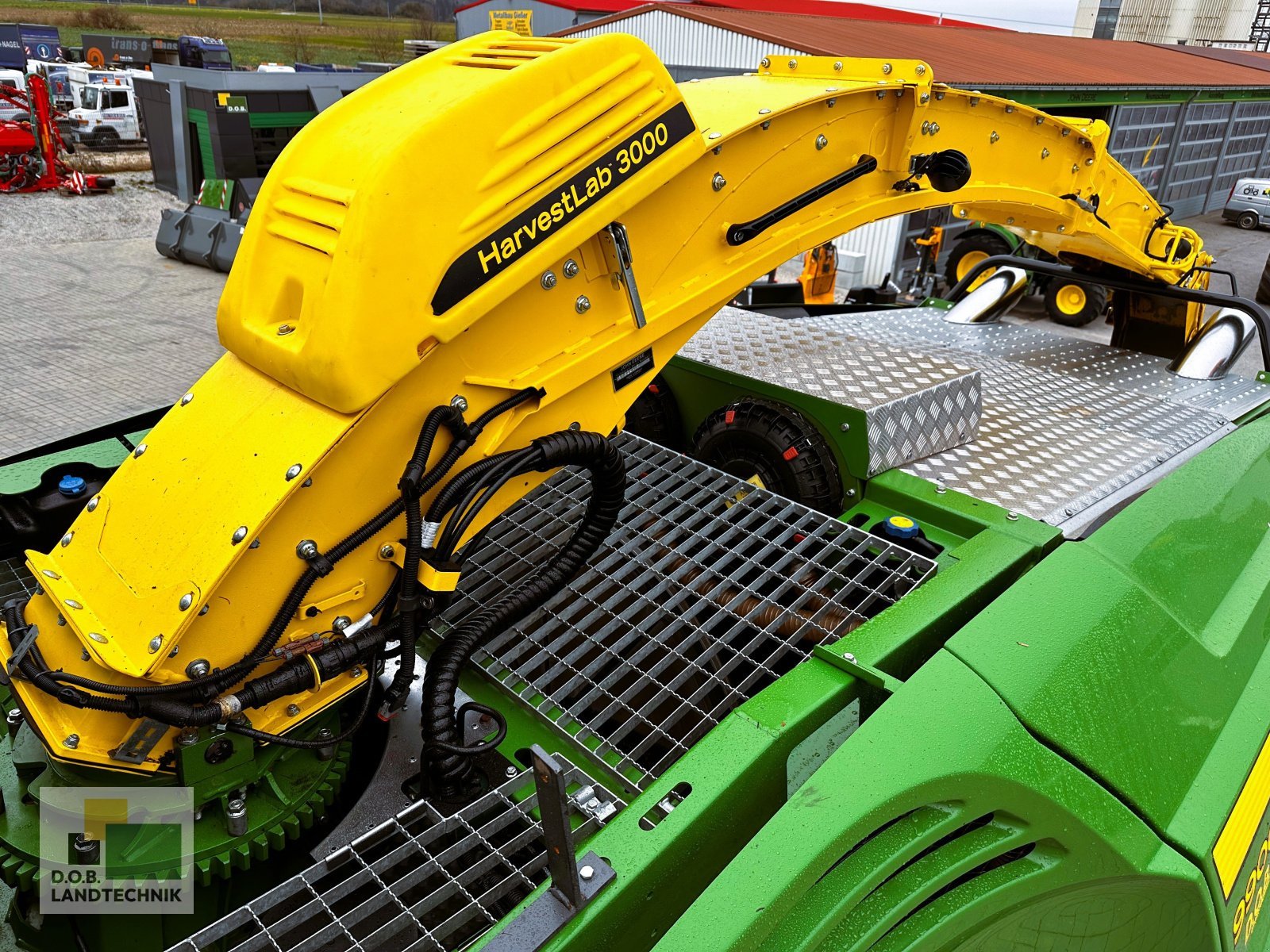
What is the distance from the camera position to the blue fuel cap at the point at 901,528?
2.88 metres

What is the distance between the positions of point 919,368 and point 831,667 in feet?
6.18

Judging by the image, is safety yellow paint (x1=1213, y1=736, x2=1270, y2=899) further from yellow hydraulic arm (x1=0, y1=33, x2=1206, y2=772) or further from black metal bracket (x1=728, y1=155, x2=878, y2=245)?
black metal bracket (x1=728, y1=155, x2=878, y2=245)

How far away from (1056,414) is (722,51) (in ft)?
40.0

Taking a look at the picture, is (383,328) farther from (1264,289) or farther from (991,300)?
(1264,289)

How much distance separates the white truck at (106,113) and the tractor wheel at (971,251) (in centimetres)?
2182

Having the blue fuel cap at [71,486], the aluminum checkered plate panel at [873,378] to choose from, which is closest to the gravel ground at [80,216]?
the blue fuel cap at [71,486]

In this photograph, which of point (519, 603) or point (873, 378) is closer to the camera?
point (519, 603)

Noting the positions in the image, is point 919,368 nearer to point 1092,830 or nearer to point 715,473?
point 715,473

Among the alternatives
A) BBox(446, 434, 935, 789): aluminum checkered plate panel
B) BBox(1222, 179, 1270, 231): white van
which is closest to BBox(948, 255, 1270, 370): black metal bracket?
BBox(446, 434, 935, 789): aluminum checkered plate panel

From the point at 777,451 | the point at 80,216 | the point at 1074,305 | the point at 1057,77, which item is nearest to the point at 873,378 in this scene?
the point at 777,451

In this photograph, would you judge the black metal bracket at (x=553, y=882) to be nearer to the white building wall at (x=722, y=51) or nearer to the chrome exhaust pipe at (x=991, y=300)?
the chrome exhaust pipe at (x=991, y=300)

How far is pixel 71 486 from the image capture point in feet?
9.95

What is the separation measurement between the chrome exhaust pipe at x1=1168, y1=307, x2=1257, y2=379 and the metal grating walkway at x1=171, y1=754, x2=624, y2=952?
14.8 feet

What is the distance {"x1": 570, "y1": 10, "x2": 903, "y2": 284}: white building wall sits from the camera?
41.8 feet
